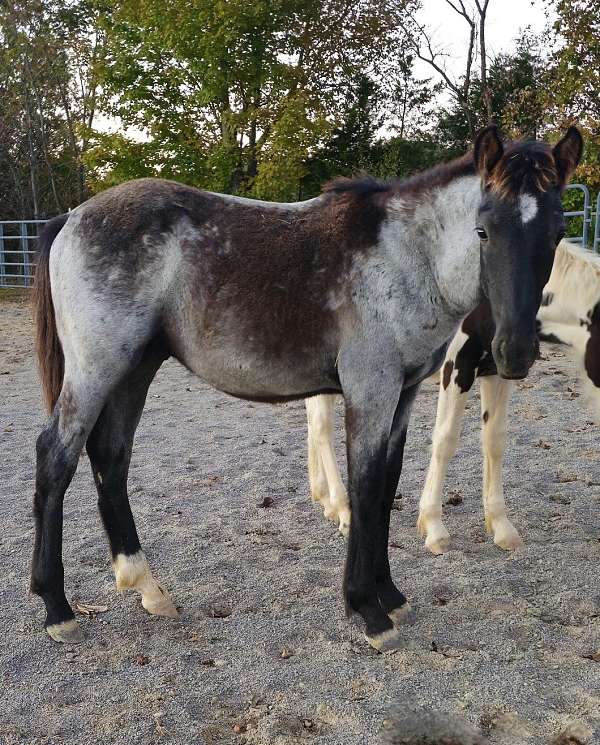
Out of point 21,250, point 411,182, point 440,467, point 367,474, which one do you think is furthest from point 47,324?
point 21,250

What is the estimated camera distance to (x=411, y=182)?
2.94 meters

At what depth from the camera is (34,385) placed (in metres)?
8.25

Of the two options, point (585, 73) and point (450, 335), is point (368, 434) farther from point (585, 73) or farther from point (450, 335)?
point (585, 73)

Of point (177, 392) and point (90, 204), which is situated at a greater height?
point (90, 204)

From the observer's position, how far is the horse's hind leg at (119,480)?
321cm

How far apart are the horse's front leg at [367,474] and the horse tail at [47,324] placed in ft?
4.42

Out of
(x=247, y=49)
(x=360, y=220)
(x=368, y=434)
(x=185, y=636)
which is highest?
(x=247, y=49)

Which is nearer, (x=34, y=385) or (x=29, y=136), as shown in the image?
(x=34, y=385)

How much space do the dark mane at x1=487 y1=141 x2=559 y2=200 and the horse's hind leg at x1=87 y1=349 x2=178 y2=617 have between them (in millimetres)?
1619

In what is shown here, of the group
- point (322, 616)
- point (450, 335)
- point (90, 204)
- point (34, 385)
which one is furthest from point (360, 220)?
point (34, 385)

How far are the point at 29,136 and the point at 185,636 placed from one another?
21857mm

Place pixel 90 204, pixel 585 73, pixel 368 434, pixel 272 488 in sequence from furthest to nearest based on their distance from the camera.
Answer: pixel 585 73, pixel 272 488, pixel 90 204, pixel 368 434

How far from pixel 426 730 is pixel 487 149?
6.50ft

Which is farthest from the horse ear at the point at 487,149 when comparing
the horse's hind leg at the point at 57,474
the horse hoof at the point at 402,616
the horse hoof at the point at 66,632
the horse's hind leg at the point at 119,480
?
the horse hoof at the point at 66,632
